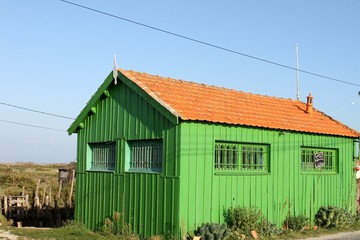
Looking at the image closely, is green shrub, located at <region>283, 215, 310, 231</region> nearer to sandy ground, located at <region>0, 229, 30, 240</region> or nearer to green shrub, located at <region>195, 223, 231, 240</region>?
green shrub, located at <region>195, 223, 231, 240</region>

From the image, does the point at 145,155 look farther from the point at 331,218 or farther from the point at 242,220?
the point at 331,218

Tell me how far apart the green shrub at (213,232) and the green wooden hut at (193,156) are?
1.02 ft

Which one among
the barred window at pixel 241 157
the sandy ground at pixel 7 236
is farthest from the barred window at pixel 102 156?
the barred window at pixel 241 157

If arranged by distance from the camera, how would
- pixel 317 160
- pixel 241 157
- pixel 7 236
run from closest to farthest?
pixel 241 157, pixel 7 236, pixel 317 160

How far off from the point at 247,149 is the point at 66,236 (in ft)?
19.0

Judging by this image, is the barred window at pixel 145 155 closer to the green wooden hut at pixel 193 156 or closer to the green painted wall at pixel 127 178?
the green wooden hut at pixel 193 156

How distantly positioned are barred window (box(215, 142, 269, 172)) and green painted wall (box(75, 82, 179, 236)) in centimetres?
163

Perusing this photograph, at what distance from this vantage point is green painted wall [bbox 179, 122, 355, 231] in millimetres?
12086

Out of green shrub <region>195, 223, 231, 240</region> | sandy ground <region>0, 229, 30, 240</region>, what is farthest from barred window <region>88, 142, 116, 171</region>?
green shrub <region>195, 223, 231, 240</region>

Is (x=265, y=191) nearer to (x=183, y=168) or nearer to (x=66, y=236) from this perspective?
(x=183, y=168)

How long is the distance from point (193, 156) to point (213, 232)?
1.98 m

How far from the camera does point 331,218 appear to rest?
616 inches

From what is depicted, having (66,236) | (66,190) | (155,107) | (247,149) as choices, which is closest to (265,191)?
(247,149)

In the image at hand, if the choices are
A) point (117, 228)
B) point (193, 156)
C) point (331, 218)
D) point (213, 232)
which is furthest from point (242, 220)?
point (331, 218)
